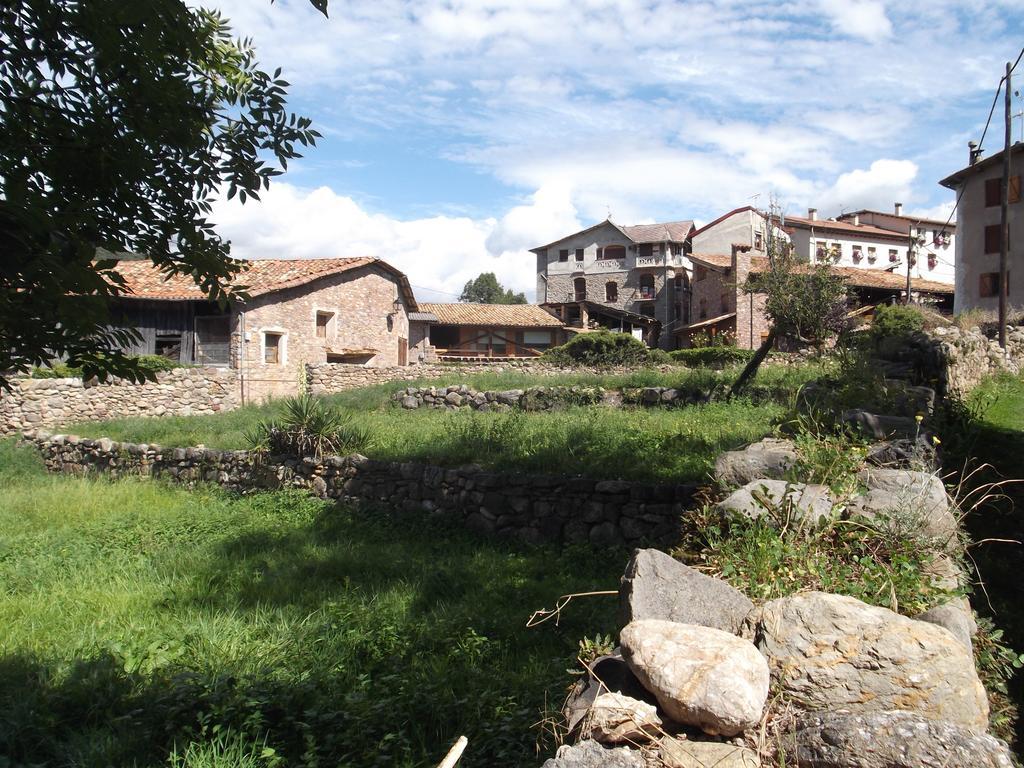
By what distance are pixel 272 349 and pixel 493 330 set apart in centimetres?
2148

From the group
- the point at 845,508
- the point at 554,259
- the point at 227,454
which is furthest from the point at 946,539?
the point at 554,259

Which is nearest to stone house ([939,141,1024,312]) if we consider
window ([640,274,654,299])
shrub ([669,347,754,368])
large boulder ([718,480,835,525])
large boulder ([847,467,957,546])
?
shrub ([669,347,754,368])

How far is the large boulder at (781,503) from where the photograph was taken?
4.03 meters

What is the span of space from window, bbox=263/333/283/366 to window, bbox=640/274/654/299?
105 feet

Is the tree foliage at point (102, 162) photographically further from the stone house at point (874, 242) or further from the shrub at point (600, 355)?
the stone house at point (874, 242)

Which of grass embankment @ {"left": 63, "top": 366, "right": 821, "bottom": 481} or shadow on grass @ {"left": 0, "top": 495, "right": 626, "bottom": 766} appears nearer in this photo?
shadow on grass @ {"left": 0, "top": 495, "right": 626, "bottom": 766}

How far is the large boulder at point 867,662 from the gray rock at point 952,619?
0.31 meters

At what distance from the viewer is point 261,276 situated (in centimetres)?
2750

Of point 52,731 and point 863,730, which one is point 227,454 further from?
point 863,730

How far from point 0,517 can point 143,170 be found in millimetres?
9619

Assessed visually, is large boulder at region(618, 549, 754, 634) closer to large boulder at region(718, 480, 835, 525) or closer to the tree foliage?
large boulder at region(718, 480, 835, 525)

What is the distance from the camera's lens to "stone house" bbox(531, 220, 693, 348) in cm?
5091

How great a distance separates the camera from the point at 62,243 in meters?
2.94

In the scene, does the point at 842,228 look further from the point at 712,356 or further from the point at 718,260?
the point at 712,356
